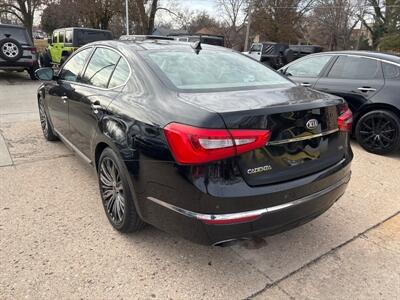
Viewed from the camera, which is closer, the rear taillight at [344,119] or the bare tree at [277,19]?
the rear taillight at [344,119]

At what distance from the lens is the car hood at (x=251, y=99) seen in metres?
2.17

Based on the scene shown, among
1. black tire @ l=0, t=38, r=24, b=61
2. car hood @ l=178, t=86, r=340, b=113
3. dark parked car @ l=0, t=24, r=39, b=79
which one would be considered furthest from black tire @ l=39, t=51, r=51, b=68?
car hood @ l=178, t=86, r=340, b=113

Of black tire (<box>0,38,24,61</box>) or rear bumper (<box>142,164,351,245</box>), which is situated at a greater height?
black tire (<box>0,38,24,61</box>)

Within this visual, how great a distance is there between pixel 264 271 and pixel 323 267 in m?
0.44

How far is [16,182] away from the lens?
379cm

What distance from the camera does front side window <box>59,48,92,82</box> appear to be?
3.77 m

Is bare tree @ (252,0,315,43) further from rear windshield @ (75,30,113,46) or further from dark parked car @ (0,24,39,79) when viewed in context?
dark parked car @ (0,24,39,79)

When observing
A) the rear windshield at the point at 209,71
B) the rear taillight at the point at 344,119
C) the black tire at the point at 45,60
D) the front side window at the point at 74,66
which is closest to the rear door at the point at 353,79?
the rear windshield at the point at 209,71

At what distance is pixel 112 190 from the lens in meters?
2.93

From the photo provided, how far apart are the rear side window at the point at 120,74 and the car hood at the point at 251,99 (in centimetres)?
68

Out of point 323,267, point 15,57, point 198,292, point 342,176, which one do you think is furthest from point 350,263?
point 15,57

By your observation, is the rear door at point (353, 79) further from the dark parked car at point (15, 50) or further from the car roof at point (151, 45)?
the dark parked car at point (15, 50)

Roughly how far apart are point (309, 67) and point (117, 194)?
4.59m

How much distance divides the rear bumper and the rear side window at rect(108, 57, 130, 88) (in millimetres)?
1065
